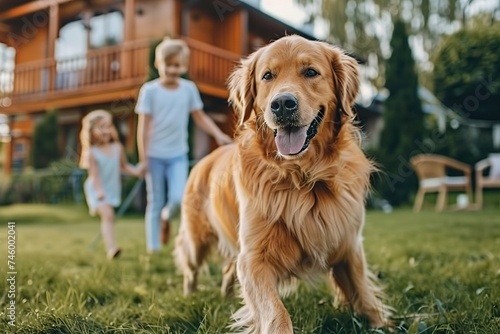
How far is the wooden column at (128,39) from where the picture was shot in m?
12.2

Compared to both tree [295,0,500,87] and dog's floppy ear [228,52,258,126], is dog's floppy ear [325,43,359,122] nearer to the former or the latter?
dog's floppy ear [228,52,258,126]

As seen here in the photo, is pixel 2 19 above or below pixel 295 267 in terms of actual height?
above

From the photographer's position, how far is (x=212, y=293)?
298 centimetres

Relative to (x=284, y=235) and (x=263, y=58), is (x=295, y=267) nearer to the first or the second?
(x=284, y=235)

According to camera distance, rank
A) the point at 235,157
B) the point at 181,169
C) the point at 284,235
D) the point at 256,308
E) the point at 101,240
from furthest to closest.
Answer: the point at 101,240, the point at 181,169, the point at 235,157, the point at 284,235, the point at 256,308

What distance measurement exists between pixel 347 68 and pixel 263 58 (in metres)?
0.40

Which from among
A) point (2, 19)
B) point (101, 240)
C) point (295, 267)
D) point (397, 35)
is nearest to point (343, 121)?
point (295, 267)

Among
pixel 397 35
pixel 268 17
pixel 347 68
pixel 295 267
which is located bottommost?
pixel 295 267

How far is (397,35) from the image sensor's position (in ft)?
37.5

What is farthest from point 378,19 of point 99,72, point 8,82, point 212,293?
point 212,293

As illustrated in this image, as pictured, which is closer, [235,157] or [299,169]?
[299,169]

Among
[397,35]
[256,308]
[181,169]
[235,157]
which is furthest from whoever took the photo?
[397,35]

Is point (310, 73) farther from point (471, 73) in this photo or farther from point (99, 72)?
point (99, 72)

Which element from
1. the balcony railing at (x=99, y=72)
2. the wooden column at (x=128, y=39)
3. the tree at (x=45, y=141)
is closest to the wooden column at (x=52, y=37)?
the balcony railing at (x=99, y=72)
